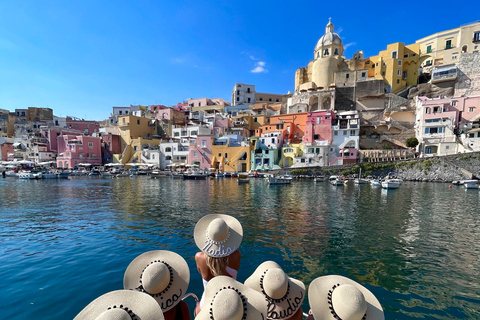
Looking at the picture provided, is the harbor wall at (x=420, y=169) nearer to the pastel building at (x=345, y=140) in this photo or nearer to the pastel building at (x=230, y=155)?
the pastel building at (x=345, y=140)

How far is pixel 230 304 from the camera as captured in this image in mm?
1558

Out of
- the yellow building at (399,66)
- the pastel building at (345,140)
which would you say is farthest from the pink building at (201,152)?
the yellow building at (399,66)

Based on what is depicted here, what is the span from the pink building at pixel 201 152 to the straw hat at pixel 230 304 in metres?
46.5

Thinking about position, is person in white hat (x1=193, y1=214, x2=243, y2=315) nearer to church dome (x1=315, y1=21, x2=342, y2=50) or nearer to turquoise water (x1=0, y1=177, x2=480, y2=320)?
turquoise water (x1=0, y1=177, x2=480, y2=320)

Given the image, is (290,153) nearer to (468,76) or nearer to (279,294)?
(468,76)

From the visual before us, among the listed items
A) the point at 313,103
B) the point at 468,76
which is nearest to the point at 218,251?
the point at 313,103

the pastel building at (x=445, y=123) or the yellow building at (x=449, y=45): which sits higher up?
the yellow building at (x=449, y=45)

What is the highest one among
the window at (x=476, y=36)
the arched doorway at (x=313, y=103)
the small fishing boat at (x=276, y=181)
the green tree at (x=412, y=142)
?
the window at (x=476, y=36)

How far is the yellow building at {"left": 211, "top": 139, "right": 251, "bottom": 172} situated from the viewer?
45938 mm

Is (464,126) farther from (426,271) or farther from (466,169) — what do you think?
(426,271)

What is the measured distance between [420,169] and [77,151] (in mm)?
73362

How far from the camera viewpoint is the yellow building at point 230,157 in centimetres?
4594

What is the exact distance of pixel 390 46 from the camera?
48688 millimetres

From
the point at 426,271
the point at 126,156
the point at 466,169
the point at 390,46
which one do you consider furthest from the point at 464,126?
the point at 126,156
